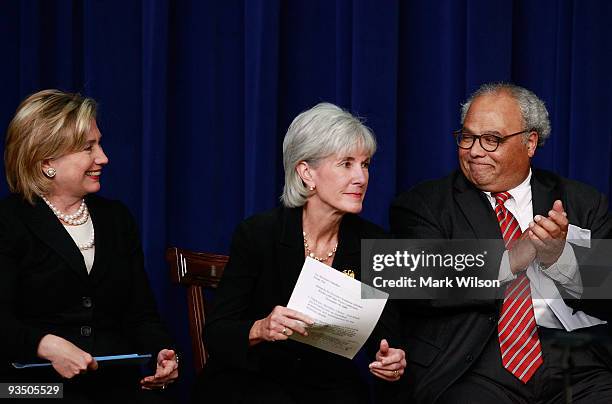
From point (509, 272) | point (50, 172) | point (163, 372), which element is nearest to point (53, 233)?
point (50, 172)

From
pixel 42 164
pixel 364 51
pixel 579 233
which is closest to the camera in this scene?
pixel 42 164

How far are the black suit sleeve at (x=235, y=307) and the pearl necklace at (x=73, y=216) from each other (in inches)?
18.8

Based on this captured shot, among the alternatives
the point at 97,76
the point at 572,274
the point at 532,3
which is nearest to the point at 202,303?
the point at 97,76

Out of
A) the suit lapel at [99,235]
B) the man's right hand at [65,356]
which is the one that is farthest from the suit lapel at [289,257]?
the man's right hand at [65,356]

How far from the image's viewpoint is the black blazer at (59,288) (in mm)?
2494

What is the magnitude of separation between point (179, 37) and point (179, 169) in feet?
1.72

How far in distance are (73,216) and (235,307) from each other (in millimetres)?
581

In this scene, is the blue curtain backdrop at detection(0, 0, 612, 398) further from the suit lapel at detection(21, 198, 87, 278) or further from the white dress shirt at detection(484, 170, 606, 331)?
the suit lapel at detection(21, 198, 87, 278)

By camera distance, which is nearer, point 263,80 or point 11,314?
point 11,314

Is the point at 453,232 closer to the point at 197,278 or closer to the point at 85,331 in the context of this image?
the point at 197,278

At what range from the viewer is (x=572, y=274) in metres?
2.75

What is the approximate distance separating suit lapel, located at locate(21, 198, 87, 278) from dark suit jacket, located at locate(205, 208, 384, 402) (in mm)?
439

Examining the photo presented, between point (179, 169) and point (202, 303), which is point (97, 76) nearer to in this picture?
point (179, 169)

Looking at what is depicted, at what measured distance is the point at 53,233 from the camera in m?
2.59
